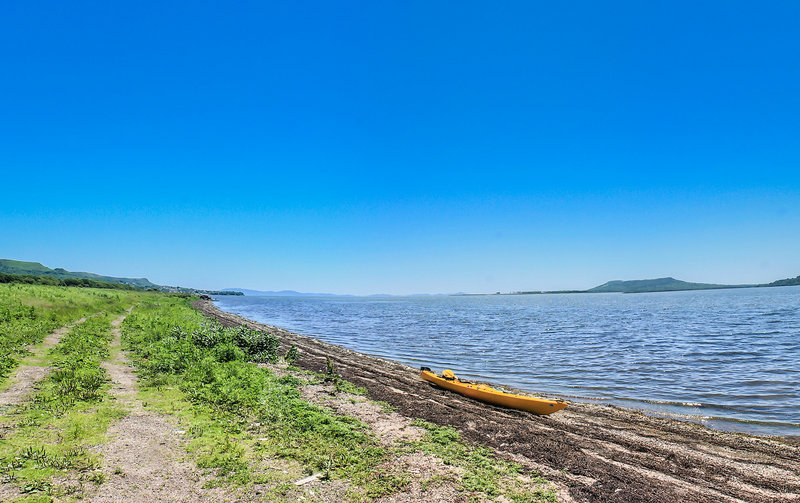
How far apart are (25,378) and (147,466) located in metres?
10.1

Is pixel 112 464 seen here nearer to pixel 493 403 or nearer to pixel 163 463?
pixel 163 463

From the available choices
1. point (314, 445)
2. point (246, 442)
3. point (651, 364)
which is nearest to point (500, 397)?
point (314, 445)

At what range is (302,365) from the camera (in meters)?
24.3

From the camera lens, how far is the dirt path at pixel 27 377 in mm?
12309

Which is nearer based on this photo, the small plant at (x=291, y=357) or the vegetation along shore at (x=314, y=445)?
the vegetation along shore at (x=314, y=445)

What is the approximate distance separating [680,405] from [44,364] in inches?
1144

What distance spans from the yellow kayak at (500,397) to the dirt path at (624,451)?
14.3 inches

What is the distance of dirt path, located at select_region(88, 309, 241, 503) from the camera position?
25.2ft

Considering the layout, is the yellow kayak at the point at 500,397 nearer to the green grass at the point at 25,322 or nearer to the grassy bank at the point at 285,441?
the grassy bank at the point at 285,441

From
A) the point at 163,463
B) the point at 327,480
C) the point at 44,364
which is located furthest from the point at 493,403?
the point at 44,364

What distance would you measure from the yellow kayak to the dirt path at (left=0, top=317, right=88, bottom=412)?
16520 millimetres

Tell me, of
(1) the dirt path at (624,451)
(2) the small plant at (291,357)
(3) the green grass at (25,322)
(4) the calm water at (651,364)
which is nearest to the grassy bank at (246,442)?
(1) the dirt path at (624,451)

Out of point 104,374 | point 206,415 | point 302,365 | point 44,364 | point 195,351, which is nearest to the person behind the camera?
point 206,415

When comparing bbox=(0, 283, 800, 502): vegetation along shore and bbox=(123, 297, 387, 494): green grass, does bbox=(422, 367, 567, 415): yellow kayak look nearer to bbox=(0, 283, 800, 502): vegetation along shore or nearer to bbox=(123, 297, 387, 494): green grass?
bbox=(0, 283, 800, 502): vegetation along shore
